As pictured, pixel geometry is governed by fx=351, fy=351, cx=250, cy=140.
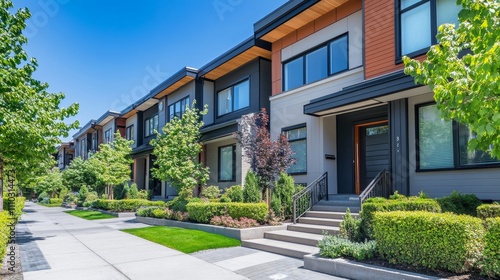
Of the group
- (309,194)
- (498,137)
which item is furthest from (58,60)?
(498,137)

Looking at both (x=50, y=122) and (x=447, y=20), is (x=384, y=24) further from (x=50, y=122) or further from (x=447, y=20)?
(x=50, y=122)

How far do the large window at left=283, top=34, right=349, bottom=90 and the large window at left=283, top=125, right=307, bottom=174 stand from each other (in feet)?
5.86

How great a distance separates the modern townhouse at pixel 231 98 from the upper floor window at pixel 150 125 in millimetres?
8008

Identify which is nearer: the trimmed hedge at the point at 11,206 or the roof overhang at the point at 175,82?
the trimmed hedge at the point at 11,206

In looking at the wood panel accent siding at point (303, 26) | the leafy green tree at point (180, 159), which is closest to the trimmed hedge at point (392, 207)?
the wood panel accent siding at point (303, 26)

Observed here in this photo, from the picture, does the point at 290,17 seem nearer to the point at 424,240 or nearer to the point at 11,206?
the point at 424,240

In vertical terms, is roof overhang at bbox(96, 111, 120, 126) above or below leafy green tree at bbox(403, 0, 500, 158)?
above

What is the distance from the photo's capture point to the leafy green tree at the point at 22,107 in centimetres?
838

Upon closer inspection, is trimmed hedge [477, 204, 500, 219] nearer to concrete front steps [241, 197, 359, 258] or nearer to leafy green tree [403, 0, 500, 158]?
leafy green tree [403, 0, 500, 158]

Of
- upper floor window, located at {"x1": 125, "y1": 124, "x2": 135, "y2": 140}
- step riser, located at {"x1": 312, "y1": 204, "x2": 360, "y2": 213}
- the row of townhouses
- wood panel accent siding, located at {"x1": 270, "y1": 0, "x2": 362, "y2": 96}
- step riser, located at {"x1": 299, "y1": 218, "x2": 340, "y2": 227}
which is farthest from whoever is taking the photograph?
upper floor window, located at {"x1": 125, "y1": 124, "x2": 135, "y2": 140}

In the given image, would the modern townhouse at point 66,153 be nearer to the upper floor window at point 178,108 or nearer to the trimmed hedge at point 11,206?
the upper floor window at point 178,108

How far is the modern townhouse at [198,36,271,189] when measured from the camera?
51.8 feet

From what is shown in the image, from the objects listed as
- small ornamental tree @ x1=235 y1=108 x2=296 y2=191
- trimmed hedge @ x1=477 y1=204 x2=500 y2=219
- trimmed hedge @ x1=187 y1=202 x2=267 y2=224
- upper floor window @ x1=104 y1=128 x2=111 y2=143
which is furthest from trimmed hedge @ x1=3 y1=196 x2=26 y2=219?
upper floor window @ x1=104 y1=128 x2=111 y2=143

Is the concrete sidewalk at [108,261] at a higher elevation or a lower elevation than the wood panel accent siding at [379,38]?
lower
